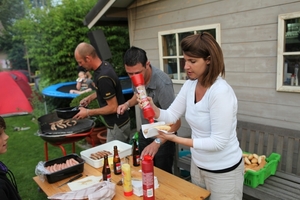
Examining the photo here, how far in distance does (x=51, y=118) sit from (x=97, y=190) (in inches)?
87.2

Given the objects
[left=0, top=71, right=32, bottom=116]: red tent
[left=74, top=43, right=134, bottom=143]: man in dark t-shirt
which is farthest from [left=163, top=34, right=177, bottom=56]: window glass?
[left=0, top=71, right=32, bottom=116]: red tent

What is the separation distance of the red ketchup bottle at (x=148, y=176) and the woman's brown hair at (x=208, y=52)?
66cm

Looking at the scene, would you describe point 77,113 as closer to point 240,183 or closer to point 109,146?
point 109,146

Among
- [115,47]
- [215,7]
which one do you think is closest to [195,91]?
[215,7]

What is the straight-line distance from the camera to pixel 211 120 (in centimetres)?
165

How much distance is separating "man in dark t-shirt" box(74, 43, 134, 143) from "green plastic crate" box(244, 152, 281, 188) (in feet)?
5.27

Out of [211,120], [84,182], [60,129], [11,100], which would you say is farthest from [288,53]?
[11,100]

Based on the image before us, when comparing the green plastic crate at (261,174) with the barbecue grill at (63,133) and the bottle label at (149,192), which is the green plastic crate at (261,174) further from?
the barbecue grill at (63,133)

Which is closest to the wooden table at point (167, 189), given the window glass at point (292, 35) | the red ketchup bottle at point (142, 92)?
the red ketchup bottle at point (142, 92)

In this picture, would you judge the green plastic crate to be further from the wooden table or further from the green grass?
the green grass

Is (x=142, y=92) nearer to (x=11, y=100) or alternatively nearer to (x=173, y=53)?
(x=173, y=53)

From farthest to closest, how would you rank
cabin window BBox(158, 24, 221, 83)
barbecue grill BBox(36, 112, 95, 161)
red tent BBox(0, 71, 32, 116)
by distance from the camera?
red tent BBox(0, 71, 32, 116) → cabin window BBox(158, 24, 221, 83) → barbecue grill BBox(36, 112, 95, 161)

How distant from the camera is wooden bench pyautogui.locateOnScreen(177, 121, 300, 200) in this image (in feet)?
9.05

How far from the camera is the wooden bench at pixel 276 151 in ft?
9.05
